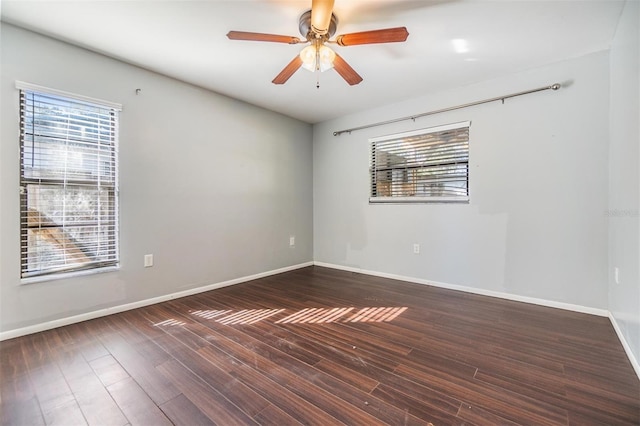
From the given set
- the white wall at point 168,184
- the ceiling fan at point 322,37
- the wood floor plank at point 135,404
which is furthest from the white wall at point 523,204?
the wood floor plank at point 135,404

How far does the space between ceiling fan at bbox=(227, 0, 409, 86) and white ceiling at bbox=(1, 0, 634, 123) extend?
14 centimetres

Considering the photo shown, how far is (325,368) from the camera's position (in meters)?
1.78

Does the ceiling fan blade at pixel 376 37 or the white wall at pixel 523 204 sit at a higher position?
the ceiling fan blade at pixel 376 37

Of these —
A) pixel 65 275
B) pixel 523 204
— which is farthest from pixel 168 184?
pixel 523 204

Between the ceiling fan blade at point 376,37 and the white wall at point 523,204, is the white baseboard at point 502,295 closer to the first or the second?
the white wall at point 523,204

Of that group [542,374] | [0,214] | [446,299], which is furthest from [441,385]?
[0,214]

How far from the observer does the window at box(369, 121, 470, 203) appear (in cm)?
337

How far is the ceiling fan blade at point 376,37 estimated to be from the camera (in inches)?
71.6

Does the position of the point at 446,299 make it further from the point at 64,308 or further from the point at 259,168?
the point at 64,308

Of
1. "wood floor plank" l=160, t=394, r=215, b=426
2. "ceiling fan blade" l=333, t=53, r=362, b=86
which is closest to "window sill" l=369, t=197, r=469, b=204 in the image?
"ceiling fan blade" l=333, t=53, r=362, b=86

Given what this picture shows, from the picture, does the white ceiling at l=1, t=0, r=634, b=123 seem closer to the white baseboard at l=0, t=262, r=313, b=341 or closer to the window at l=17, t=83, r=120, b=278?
the window at l=17, t=83, r=120, b=278

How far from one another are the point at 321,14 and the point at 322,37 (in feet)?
0.86

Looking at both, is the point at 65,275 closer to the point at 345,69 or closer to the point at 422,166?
the point at 345,69

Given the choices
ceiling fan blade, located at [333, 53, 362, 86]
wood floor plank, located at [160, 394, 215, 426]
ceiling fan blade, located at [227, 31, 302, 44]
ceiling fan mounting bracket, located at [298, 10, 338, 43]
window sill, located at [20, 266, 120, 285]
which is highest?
ceiling fan mounting bracket, located at [298, 10, 338, 43]
